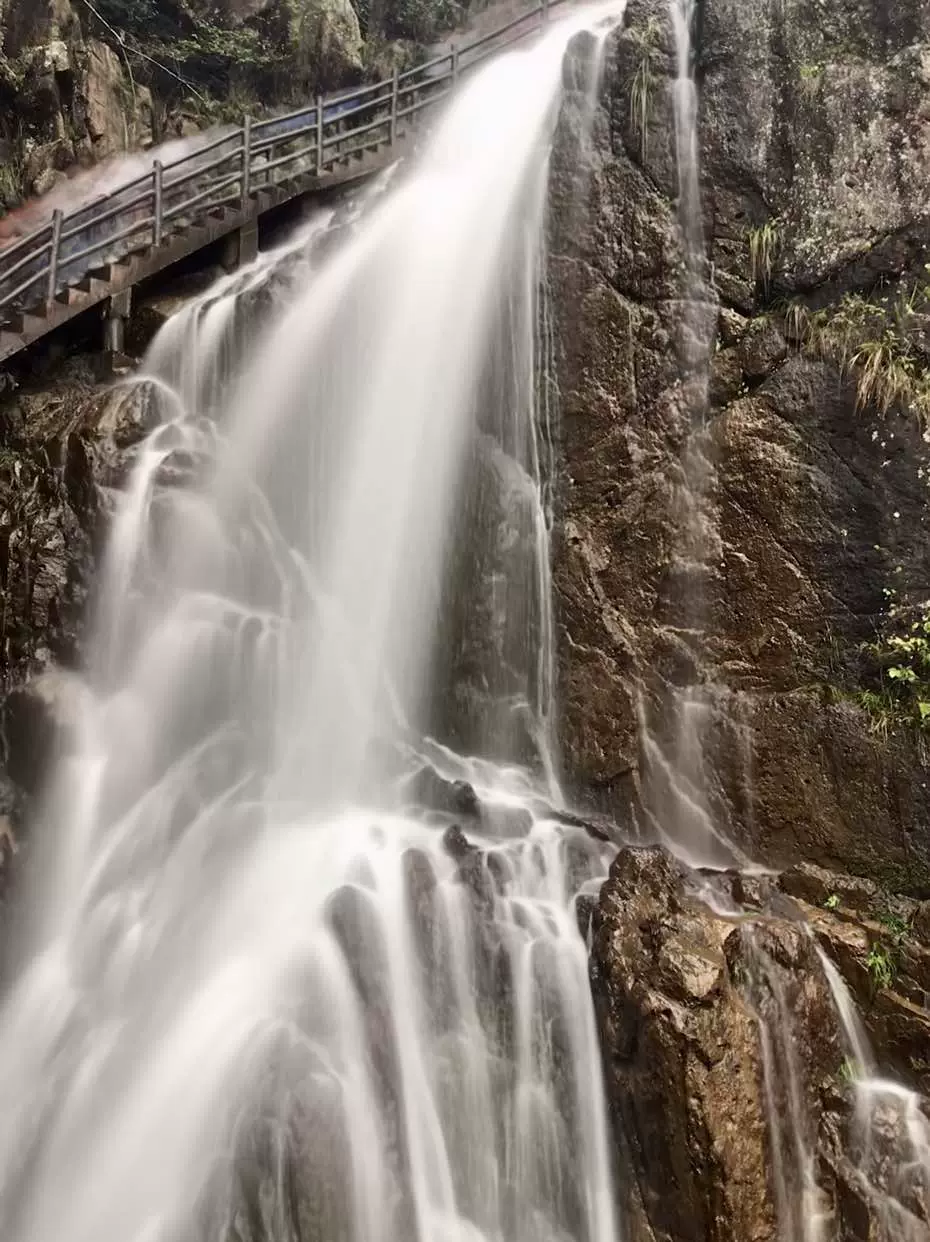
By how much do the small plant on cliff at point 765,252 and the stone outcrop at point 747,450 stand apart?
0.02m

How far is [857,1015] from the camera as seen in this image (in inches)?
188

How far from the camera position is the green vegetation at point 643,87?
7.06 meters

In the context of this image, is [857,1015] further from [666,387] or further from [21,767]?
[21,767]

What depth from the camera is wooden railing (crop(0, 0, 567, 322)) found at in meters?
9.14

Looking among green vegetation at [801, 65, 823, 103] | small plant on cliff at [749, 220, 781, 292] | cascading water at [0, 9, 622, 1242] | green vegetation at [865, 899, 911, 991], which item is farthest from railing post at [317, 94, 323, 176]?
green vegetation at [865, 899, 911, 991]

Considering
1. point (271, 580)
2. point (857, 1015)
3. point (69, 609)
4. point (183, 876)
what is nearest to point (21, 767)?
point (69, 609)

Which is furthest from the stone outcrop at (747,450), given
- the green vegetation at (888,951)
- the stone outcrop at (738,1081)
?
the stone outcrop at (738,1081)

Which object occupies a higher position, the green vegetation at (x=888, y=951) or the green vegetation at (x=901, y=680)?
the green vegetation at (x=901, y=680)

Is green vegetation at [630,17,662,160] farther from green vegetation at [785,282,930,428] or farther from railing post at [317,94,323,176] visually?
railing post at [317,94,323,176]

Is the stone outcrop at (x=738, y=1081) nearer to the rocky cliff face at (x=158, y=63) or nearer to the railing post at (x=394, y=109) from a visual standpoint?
the railing post at (x=394, y=109)

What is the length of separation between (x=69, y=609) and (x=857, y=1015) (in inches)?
270

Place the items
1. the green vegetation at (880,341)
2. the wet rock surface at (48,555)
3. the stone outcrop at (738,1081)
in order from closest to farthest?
the stone outcrop at (738,1081), the green vegetation at (880,341), the wet rock surface at (48,555)

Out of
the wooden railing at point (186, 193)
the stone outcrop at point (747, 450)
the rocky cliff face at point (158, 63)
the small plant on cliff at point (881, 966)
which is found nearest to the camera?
the small plant on cliff at point (881, 966)

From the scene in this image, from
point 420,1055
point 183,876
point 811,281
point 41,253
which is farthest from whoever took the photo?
point 41,253
